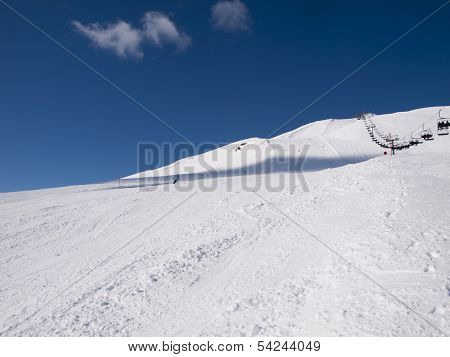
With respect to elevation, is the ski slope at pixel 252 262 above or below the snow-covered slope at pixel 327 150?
below

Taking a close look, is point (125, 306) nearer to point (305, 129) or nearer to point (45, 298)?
point (45, 298)

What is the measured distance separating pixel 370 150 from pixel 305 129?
49.3 metres

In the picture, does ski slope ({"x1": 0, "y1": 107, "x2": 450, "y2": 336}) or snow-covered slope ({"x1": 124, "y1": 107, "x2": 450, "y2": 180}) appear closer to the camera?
ski slope ({"x1": 0, "y1": 107, "x2": 450, "y2": 336})

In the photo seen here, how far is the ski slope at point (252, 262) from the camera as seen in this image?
10383mm

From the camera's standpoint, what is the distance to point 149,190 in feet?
110

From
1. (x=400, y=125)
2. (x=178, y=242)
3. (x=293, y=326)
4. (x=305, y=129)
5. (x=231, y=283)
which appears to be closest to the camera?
(x=293, y=326)

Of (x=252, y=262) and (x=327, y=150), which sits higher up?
(x=327, y=150)

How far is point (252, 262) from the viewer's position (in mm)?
14461

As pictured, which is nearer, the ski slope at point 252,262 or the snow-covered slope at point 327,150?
the ski slope at point 252,262

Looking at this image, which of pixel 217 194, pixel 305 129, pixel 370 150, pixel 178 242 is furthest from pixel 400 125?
pixel 178 242

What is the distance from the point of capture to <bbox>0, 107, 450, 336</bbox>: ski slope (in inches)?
409

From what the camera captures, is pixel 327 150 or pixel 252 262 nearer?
pixel 252 262

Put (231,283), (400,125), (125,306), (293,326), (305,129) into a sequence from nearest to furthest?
(293,326)
(125,306)
(231,283)
(400,125)
(305,129)

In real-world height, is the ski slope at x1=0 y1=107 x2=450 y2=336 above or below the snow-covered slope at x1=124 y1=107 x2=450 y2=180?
below
